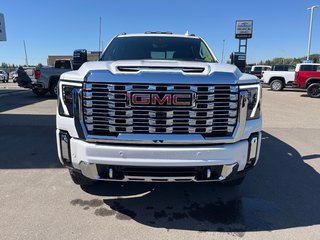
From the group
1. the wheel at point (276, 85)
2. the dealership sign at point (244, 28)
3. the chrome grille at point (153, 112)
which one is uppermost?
the dealership sign at point (244, 28)

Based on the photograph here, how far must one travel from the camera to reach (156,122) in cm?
302

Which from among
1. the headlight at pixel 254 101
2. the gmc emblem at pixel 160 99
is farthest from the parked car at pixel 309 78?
the gmc emblem at pixel 160 99

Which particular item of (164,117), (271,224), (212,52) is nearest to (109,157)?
(164,117)

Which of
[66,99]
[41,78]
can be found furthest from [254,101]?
[41,78]

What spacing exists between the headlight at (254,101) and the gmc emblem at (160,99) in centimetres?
68

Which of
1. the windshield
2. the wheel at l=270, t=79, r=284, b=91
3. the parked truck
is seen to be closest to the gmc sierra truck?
the windshield

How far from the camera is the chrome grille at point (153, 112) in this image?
2.98 meters

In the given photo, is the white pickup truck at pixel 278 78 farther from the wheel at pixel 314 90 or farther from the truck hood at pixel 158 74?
the truck hood at pixel 158 74

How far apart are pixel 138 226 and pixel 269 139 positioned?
193 inches

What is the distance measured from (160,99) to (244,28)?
41305mm

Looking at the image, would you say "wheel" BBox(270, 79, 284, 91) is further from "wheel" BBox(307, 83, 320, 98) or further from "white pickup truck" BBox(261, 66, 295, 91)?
"wheel" BBox(307, 83, 320, 98)

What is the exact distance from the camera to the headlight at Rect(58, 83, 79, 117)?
122 inches

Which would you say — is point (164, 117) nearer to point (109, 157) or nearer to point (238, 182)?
point (109, 157)

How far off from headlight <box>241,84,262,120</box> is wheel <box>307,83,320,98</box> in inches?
697
